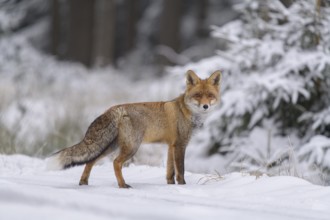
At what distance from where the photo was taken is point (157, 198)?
376 cm

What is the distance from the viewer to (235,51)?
8617 mm

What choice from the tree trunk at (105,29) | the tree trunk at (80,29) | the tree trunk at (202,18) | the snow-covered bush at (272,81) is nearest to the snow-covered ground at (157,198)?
the snow-covered bush at (272,81)

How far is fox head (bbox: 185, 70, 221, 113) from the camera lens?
488 cm

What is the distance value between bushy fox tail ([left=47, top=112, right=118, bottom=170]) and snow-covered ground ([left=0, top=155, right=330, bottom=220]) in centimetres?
22

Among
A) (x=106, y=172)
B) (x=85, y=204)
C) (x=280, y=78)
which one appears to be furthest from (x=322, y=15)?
(x=85, y=204)

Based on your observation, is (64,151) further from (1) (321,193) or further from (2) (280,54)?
(2) (280,54)

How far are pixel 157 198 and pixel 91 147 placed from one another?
0.96 meters

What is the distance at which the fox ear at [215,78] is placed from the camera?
516 cm

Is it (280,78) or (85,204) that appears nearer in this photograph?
(85,204)

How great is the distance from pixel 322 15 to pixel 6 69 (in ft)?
28.6

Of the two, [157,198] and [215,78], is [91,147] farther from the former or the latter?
[215,78]

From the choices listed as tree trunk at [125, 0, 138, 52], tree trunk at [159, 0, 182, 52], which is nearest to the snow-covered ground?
tree trunk at [159, 0, 182, 52]

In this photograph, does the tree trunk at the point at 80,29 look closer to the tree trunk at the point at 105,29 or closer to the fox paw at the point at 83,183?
the tree trunk at the point at 105,29

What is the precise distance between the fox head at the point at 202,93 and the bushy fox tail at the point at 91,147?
81cm
